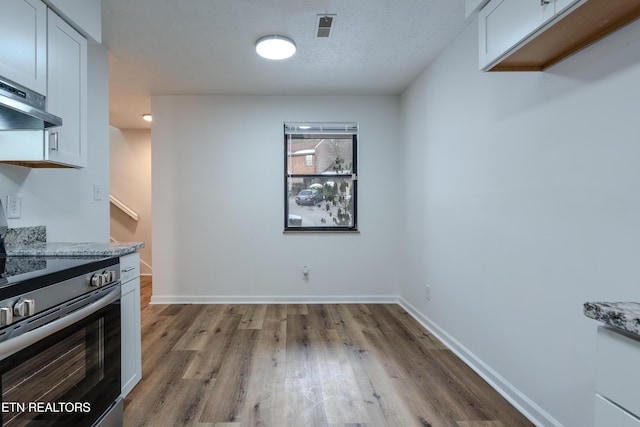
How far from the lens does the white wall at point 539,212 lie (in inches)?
48.2

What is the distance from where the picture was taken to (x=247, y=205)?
3.66 meters

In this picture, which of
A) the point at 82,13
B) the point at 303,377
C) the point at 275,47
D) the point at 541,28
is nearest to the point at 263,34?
the point at 275,47

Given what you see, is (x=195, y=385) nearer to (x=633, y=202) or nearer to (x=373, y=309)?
(x=373, y=309)

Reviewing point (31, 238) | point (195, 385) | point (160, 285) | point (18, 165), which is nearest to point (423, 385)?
point (195, 385)

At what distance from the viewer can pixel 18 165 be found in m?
1.79

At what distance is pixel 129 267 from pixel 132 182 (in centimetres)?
377

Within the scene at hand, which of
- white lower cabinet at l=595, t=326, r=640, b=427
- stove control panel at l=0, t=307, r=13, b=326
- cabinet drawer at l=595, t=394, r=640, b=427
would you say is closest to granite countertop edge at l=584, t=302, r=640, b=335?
white lower cabinet at l=595, t=326, r=640, b=427

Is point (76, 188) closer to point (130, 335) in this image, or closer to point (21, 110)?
point (21, 110)

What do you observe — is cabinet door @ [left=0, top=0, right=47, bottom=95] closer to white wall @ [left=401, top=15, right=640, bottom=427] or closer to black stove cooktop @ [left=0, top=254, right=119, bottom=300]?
black stove cooktop @ [left=0, top=254, right=119, bottom=300]

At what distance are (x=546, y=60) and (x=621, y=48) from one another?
0.31 metres

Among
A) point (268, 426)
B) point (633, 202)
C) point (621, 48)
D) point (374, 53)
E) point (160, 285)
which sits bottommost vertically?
point (268, 426)

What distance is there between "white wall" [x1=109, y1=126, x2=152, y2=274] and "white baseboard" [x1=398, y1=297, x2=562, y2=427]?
4.44m

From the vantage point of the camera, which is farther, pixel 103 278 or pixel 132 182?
pixel 132 182

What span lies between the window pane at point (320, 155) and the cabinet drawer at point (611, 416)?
3.10 metres
